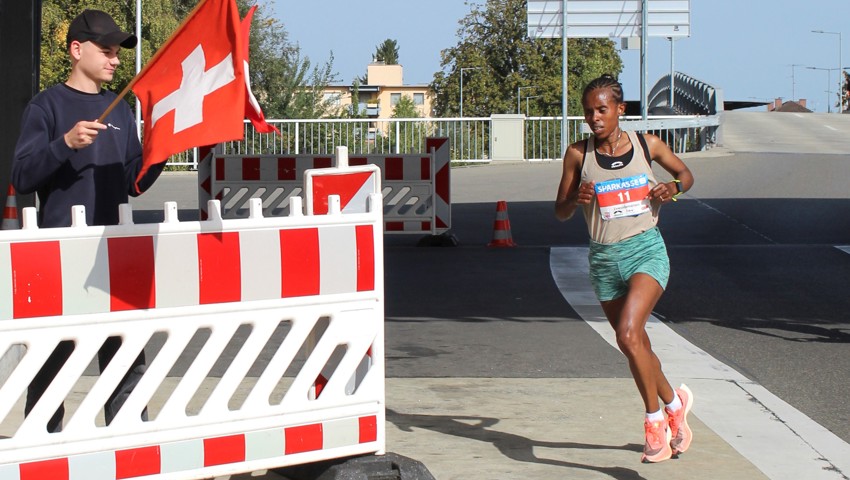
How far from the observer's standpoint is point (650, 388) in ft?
18.6

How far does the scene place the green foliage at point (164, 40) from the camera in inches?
1635

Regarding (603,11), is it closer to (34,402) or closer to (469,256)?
(469,256)

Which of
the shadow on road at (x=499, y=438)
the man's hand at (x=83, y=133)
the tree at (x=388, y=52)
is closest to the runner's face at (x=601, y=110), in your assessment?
the shadow on road at (x=499, y=438)

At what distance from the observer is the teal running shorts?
19.2 ft

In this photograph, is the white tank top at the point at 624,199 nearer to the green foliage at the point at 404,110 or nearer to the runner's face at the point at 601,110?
the runner's face at the point at 601,110

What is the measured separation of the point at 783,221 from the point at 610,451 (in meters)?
13.8

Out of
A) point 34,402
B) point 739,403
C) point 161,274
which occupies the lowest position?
point 739,403

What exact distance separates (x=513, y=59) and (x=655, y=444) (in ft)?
256

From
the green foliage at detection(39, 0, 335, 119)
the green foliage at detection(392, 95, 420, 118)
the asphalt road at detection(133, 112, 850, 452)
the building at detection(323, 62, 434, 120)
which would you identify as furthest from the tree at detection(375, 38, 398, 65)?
Result: the asphalt road at detection(133, 112, 850, 452)

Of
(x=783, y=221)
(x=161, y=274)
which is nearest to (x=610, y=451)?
(x=161, y=274)

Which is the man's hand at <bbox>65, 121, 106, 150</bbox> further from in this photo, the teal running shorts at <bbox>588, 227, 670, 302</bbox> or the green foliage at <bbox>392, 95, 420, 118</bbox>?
the green foliage at <bbox>392, 95, 420, 118</bbox>

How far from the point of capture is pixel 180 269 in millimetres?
4562

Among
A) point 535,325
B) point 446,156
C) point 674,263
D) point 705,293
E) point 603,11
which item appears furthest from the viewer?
point 603,11

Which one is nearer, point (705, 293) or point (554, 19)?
point (705, 293)
